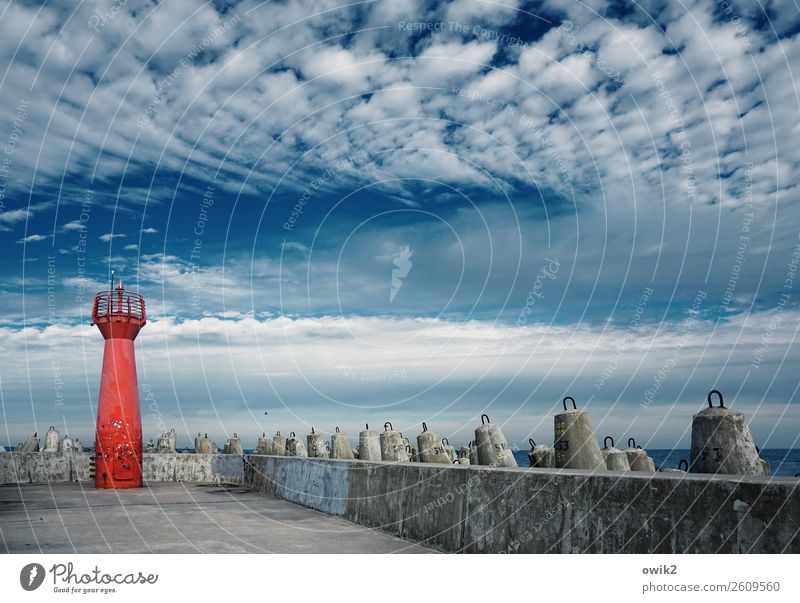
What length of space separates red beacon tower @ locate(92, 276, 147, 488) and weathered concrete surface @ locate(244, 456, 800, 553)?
13.3 meters

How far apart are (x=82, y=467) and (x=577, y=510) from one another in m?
25.4

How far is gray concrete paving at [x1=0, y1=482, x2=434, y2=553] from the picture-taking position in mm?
9547

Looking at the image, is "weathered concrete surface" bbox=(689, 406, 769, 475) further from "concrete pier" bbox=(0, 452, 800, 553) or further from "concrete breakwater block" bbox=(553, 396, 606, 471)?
"concrete breakwater block" bbox=(553, 396, 606, 471)

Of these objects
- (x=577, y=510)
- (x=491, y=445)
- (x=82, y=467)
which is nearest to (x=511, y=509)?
(x=577, y=510)

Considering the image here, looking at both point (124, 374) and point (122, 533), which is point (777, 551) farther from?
point (124, 374)

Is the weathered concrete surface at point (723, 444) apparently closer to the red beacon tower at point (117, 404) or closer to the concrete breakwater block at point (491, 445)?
the concrete breakwater block at point (491, 445)

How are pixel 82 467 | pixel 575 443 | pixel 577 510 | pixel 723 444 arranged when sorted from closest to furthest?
pixel 723 444 < pixel 577 510 < pixel 575 443 < pixel 82 467

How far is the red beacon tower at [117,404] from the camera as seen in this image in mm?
21969

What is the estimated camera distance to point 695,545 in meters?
5.37

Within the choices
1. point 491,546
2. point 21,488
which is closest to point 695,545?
point 491,546

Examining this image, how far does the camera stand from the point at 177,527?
11.8m

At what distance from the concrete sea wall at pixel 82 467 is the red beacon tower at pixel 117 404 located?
327 centimetres

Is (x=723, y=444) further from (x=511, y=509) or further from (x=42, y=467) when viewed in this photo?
(x=42, y=467)
